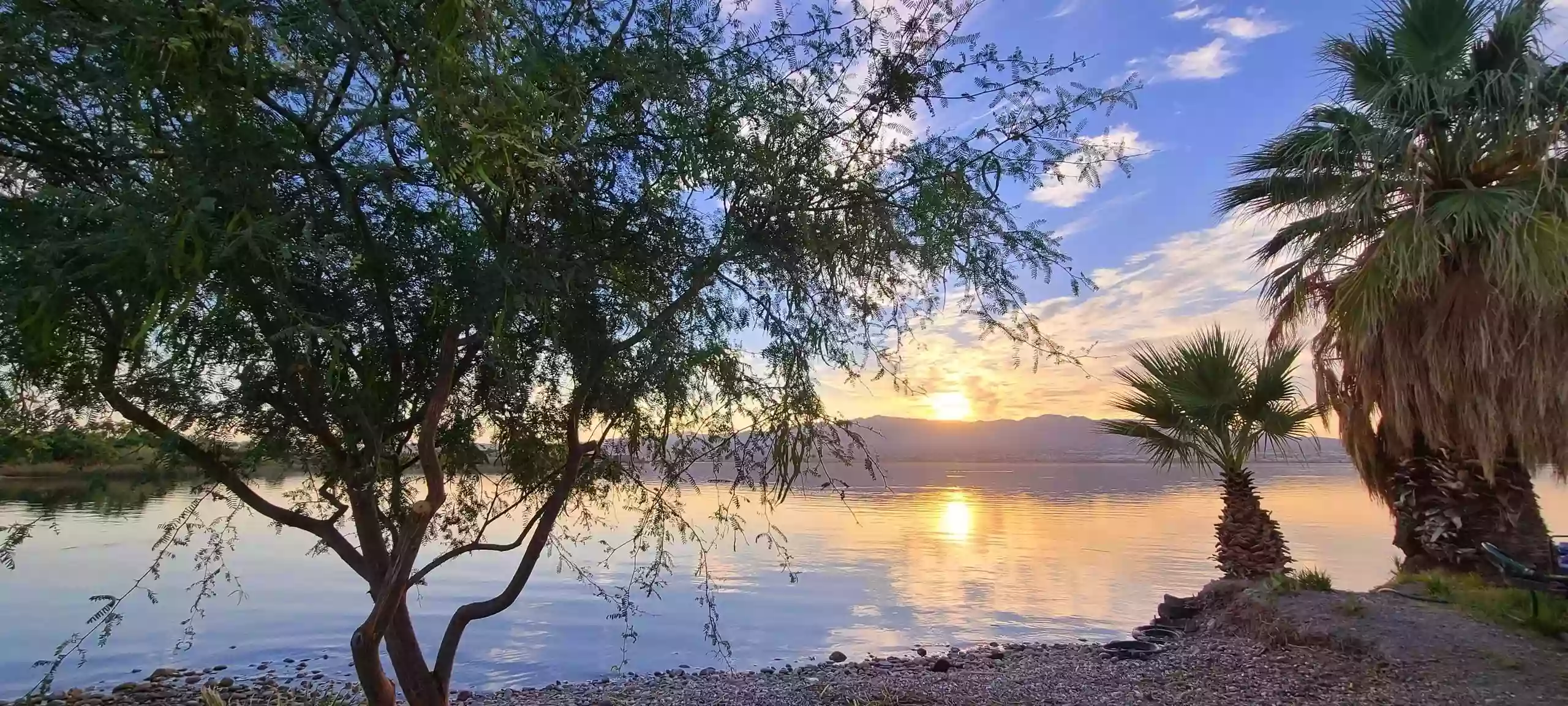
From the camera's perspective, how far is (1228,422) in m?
11.2

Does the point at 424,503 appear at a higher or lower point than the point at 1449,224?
lower

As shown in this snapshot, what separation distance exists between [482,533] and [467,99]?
11.6 ft

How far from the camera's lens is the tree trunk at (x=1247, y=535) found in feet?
36.5

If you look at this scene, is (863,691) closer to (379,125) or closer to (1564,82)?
(379,125)

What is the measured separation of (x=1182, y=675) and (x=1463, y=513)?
482cm

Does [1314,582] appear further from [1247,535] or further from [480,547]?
[480,547]

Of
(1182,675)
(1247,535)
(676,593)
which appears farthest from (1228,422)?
(676,593)

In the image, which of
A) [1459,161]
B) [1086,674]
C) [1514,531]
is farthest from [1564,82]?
[1086,674]

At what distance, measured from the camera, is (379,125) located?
3.19m

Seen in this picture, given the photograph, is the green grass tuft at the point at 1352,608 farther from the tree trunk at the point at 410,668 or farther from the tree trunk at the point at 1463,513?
the tree trunk at the point at 410,668

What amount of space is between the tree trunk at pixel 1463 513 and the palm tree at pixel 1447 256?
0.02 m

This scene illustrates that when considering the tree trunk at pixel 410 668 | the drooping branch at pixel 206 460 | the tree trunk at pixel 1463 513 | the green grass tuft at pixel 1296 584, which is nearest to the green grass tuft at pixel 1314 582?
the green grass tuft at pixel 1296 584

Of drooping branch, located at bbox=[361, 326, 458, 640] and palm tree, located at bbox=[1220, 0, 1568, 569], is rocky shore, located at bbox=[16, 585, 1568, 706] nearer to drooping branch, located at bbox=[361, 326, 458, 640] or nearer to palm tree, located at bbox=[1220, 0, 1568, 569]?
palm tree, located at bbox=[1220, 0, 1568, 569]

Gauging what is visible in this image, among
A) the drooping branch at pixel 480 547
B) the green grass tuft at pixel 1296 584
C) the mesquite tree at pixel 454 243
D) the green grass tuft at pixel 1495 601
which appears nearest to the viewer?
the mesquite tree at pixel 454 243
